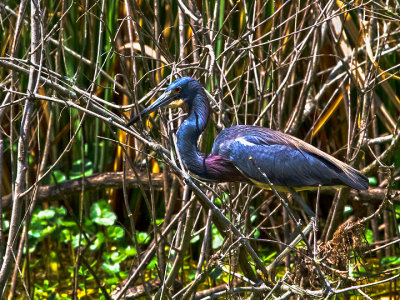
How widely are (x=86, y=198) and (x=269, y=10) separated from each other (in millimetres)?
2152

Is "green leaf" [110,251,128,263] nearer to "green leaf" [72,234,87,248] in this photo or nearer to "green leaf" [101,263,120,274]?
"green leaf" [101,263,120,274]

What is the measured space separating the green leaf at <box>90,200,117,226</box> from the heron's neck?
1.31 meters

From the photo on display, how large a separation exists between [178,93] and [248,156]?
1.75 ft

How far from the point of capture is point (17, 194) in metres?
3.13

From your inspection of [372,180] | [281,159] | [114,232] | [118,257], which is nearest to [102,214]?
[114,232]

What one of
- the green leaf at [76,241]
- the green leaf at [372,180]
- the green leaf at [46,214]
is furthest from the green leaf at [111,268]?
the green leaf at [372,180]

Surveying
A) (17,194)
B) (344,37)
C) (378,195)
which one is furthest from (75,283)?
(344,37)

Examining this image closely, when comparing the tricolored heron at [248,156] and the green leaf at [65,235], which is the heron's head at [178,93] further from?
the green leaf at [65,235]

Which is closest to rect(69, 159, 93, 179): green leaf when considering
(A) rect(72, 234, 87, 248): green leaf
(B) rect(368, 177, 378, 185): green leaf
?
(A) rect(72, 234, 87, 248): green leaf

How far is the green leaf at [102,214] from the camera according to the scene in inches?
184

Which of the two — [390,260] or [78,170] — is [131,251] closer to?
[78,170]

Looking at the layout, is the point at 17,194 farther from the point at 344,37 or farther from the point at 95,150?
the point at 344,37

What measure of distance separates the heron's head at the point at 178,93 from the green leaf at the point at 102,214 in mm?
1499

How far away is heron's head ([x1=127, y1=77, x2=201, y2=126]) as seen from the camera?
3.41 meters
